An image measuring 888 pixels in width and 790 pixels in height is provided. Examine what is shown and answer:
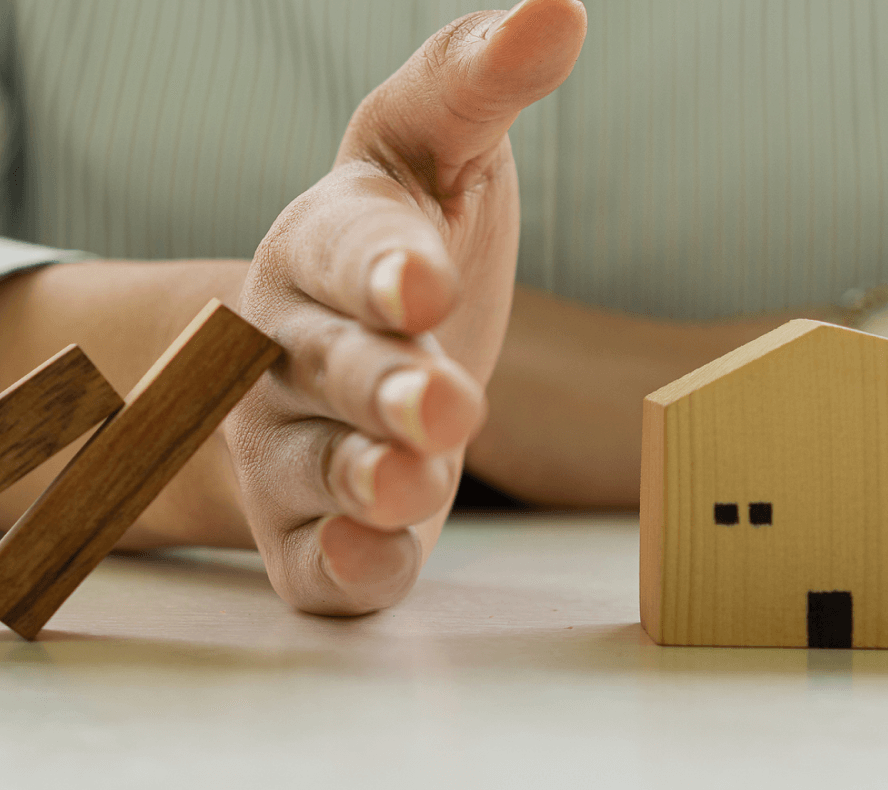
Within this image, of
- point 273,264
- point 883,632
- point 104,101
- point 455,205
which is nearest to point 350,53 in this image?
point 104,101

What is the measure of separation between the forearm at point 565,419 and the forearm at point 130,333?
0.30 m

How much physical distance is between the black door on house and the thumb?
8.5 inches

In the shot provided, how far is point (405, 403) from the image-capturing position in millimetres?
209

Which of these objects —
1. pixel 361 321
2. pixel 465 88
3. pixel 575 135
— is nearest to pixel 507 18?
pixel 465 88

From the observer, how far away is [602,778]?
0.20 m

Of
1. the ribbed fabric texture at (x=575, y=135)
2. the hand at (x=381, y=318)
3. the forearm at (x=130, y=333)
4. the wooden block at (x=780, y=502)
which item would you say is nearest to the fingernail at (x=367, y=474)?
the hand at (x=381, y=318)

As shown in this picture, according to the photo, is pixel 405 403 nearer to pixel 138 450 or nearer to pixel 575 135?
pixel 138 450

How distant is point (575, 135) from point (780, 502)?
0.80 metres

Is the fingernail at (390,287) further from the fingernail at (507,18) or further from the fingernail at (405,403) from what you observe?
the fingernail at (507,18)

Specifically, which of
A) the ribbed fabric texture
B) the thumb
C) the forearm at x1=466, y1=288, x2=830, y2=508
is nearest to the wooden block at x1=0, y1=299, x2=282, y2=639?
the thumb

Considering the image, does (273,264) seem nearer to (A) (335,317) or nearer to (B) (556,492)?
(A) (335,317)

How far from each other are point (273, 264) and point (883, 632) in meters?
0.25

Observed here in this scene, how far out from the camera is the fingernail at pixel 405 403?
0.21 m

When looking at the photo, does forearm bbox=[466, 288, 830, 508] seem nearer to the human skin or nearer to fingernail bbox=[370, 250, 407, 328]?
the human skin
